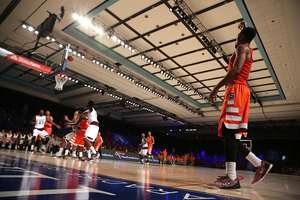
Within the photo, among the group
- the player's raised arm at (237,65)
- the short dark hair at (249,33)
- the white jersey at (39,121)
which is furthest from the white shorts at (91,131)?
the short dark hair at (249,33)

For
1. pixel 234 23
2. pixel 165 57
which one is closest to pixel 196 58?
pixel 165 57

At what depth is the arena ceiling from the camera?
6.49 m

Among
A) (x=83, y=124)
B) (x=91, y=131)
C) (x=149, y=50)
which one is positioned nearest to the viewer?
(x=91, y=131)

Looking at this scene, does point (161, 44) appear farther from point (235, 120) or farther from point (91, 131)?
point (235, 120)

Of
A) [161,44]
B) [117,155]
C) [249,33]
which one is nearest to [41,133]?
[161,44]

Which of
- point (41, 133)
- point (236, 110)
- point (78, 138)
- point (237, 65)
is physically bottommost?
point (78, 138)

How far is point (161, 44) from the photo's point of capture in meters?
8.69

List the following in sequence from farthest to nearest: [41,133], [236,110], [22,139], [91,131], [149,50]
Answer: [22,139] < [149,50] < [41,133] < [91,131] < [236,110]

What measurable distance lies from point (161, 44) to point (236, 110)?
730cm

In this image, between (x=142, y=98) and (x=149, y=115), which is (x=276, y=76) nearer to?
(x=142, y=98)

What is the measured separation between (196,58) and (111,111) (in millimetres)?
13737

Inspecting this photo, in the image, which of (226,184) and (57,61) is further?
(57,61)

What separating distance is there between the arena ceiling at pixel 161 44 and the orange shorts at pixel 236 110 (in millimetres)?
5120

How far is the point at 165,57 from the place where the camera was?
31.9 ft
